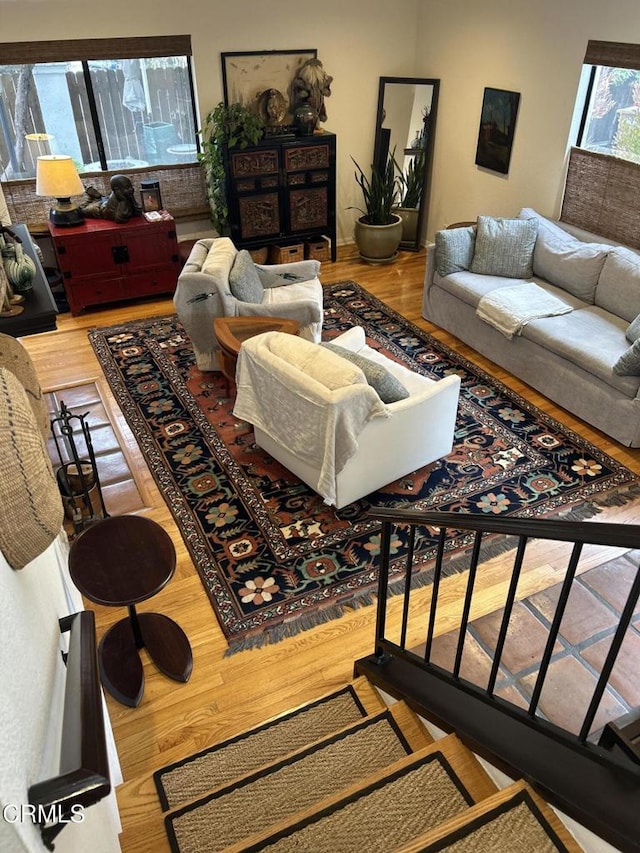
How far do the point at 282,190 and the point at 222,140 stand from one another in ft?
2.34

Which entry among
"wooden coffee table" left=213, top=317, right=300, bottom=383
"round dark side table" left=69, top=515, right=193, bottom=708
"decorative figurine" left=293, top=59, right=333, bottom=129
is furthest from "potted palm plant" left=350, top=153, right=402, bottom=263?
"round dark side table" left=69, top=515, right=193, bottom=708

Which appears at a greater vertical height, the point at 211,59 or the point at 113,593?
the point at 211,59

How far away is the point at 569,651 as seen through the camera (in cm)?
262

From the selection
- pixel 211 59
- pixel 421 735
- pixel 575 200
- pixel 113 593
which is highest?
pixel 211 59

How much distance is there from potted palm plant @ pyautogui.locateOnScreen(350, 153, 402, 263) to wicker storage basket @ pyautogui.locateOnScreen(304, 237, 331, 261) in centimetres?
32

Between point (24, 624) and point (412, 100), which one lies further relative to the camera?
point (412, 100)

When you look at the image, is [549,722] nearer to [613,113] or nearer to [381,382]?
[381,382]

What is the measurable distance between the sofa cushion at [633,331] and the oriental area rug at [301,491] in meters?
0.71

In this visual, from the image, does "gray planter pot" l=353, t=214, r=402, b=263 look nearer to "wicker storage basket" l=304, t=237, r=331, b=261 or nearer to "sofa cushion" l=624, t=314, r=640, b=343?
"wicker storage basket" l=304, t=237, r=331, b=261

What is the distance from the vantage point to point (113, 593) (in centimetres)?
227

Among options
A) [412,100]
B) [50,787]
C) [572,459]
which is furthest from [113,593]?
[412,100]

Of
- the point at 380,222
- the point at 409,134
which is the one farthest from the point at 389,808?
the point at 409,134

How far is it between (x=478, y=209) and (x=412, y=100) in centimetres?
134

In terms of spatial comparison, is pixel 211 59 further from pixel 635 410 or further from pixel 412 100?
pixel 635 410
